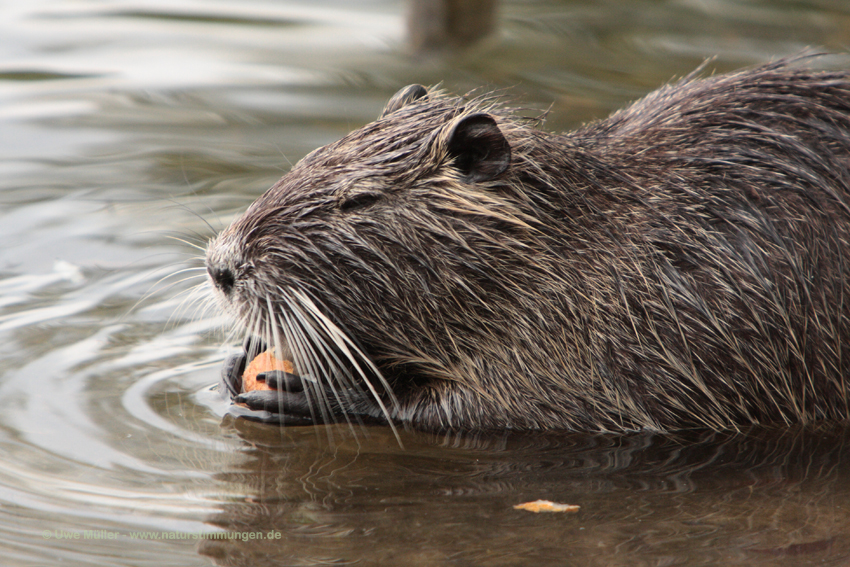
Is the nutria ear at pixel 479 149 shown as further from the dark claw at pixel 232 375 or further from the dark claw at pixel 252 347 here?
the dark claw at pixel 232 375

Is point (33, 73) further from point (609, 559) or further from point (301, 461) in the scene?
point (609, 559)

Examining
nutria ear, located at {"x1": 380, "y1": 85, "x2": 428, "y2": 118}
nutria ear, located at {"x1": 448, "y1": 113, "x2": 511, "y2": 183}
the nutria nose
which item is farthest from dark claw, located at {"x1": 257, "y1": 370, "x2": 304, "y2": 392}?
nutria ear, located at {"x1": 380, "y1": 85, "x2": 428, "y2": 118}

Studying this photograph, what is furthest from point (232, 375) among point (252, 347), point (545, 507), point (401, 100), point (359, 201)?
point (545, 507)

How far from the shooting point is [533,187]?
395 centimetres

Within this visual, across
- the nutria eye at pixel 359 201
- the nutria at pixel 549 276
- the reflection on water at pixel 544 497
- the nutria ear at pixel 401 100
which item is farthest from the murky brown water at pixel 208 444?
the nutria ear at pixel 401 100

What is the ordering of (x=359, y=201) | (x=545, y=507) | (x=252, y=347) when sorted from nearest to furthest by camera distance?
(x=545, y=507)
(x=359, y=201)
(x=252, y=347)

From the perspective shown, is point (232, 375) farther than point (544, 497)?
Yes

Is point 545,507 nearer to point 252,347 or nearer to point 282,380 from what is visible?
point 282,380

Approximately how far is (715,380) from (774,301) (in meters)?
0.37

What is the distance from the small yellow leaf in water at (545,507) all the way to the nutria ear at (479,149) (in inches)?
48.1

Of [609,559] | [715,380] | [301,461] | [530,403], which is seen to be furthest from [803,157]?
[301,461]

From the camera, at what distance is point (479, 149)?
3873mm

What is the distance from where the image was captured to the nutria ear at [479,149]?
3783 millimetres

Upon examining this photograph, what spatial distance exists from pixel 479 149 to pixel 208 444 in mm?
1456
